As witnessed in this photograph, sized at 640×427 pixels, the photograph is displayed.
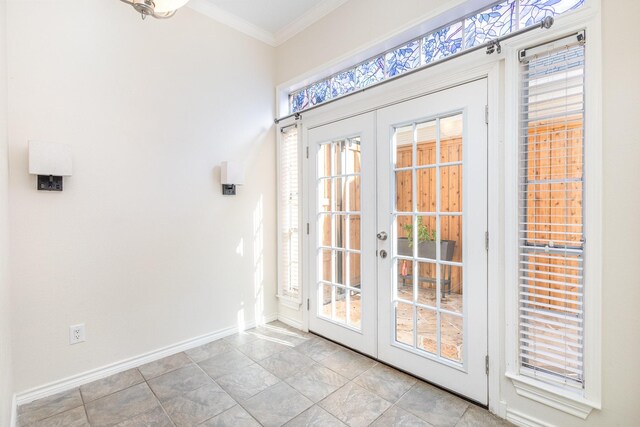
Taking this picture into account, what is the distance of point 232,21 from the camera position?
287 centimetres

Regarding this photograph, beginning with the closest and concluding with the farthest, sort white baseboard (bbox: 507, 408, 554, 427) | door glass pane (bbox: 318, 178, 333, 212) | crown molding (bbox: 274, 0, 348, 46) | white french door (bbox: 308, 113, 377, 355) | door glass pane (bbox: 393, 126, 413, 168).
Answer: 1. white baseboard (bbox: 507, 408, 554, 427)
2. door glass pane (bbox: 393, 126, 413, 168)
3. white french door (bbox: 308, 113, 377, 355)
4. crown molding (bbox: 274, 0, 348, 46)
5. door glass pane (bbox: 318, 178, 333, 212)

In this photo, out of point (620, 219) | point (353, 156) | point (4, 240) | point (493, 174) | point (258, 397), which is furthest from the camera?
point (353, 156)

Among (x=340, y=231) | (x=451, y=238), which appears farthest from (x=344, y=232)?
(x=451, y=238)

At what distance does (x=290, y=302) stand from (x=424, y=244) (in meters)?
1.59

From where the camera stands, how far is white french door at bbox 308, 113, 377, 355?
2.44 m

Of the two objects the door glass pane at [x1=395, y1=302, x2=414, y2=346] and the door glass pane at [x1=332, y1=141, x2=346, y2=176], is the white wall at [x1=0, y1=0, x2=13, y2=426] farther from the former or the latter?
the door glass pane at [x1=395, y1=302, x2=414, y2=346]

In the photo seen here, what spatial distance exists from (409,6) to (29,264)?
299 cm

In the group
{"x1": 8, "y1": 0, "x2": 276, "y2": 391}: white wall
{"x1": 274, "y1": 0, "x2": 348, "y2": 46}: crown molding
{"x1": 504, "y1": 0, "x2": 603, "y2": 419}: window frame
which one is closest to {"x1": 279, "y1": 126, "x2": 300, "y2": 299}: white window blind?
{"x1": 8, "y1": 0, "x2": 276, "y2": 391}: white wall

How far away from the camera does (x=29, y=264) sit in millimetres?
1937

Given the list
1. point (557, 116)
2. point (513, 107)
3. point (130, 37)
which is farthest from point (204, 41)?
point (557, 116)

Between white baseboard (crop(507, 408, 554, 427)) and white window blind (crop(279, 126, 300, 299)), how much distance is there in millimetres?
1911

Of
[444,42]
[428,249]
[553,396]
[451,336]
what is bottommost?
[553,396]

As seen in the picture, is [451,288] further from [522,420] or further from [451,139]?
[451,139]

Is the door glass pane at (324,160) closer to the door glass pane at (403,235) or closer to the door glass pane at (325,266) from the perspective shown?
the door glass pane at (325,266)
